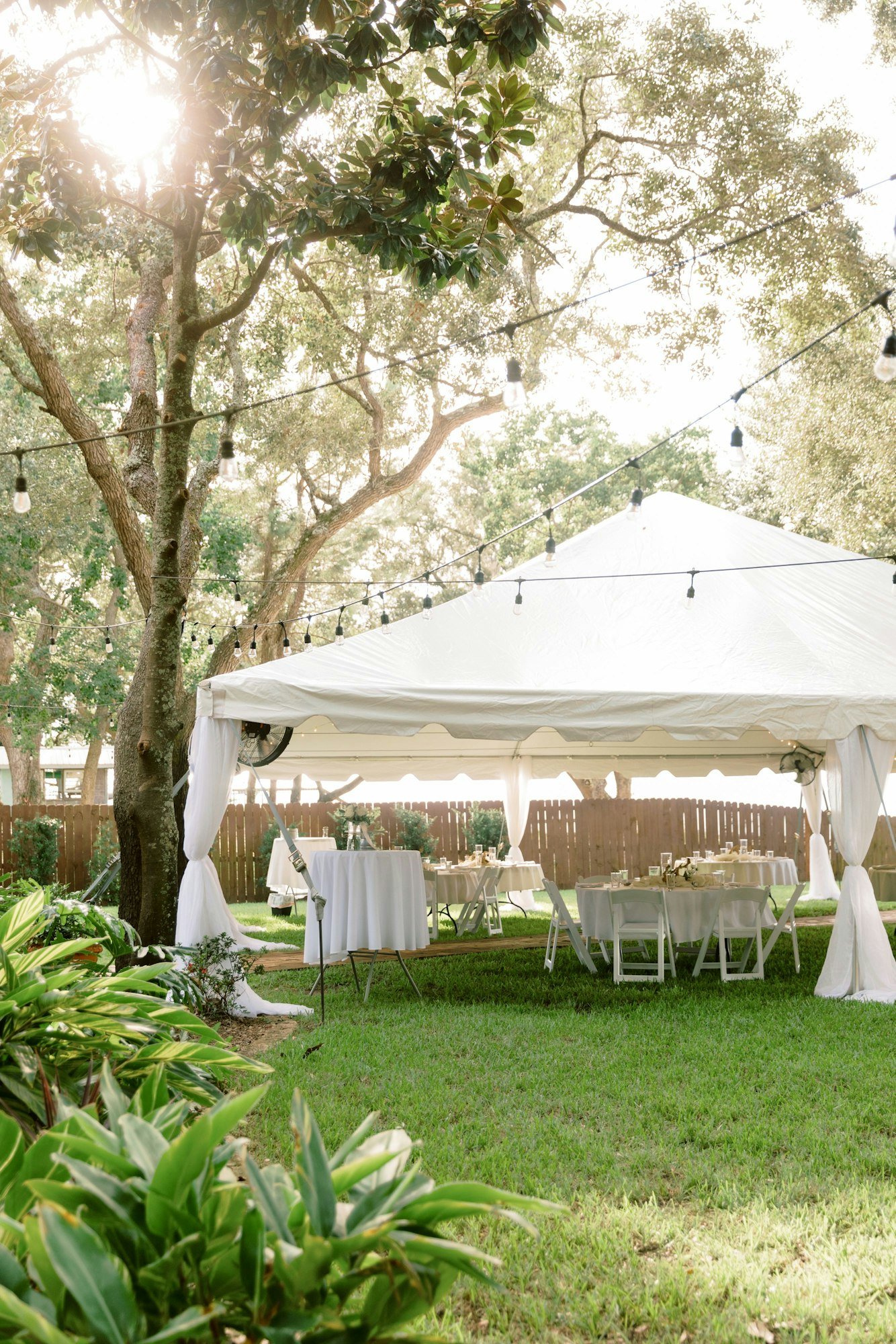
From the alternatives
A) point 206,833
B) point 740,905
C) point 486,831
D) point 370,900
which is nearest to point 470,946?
point 740,905

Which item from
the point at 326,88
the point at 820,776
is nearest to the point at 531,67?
the point at 326,88

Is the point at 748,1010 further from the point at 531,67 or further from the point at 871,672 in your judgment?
the point at 531,67

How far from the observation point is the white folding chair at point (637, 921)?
25.9 ft

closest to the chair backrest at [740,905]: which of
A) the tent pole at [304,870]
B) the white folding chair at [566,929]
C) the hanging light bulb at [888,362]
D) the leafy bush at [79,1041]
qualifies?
the white folding chair at [566,929]

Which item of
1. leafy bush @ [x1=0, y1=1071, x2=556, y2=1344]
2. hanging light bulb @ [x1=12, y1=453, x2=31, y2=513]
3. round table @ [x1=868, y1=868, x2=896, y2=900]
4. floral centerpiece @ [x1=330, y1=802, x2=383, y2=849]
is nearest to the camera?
leafy bush @ [x1=0, y1=1071, x2=556, y2=1344]

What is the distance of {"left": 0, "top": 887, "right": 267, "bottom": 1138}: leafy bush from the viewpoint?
2.62 metres

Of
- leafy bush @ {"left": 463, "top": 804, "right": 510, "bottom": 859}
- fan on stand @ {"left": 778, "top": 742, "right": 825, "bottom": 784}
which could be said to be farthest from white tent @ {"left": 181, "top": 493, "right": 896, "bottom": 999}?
leafy bush @ {"left": 463, "top": 804, "right": 510, "bottom": 859}

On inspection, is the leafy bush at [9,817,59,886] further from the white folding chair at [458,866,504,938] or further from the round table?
the round table

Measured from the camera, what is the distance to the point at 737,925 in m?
8.59

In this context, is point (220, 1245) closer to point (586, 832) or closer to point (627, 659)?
point (627, 659)

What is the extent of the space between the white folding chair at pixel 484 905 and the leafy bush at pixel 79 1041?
8455 millimetres

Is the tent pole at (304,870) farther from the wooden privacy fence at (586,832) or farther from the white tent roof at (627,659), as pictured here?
the wooden privacy fence at (586,832)

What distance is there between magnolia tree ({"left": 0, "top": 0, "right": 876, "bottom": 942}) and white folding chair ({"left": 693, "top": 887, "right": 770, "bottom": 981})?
13.0 ft

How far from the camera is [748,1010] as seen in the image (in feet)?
22.7
